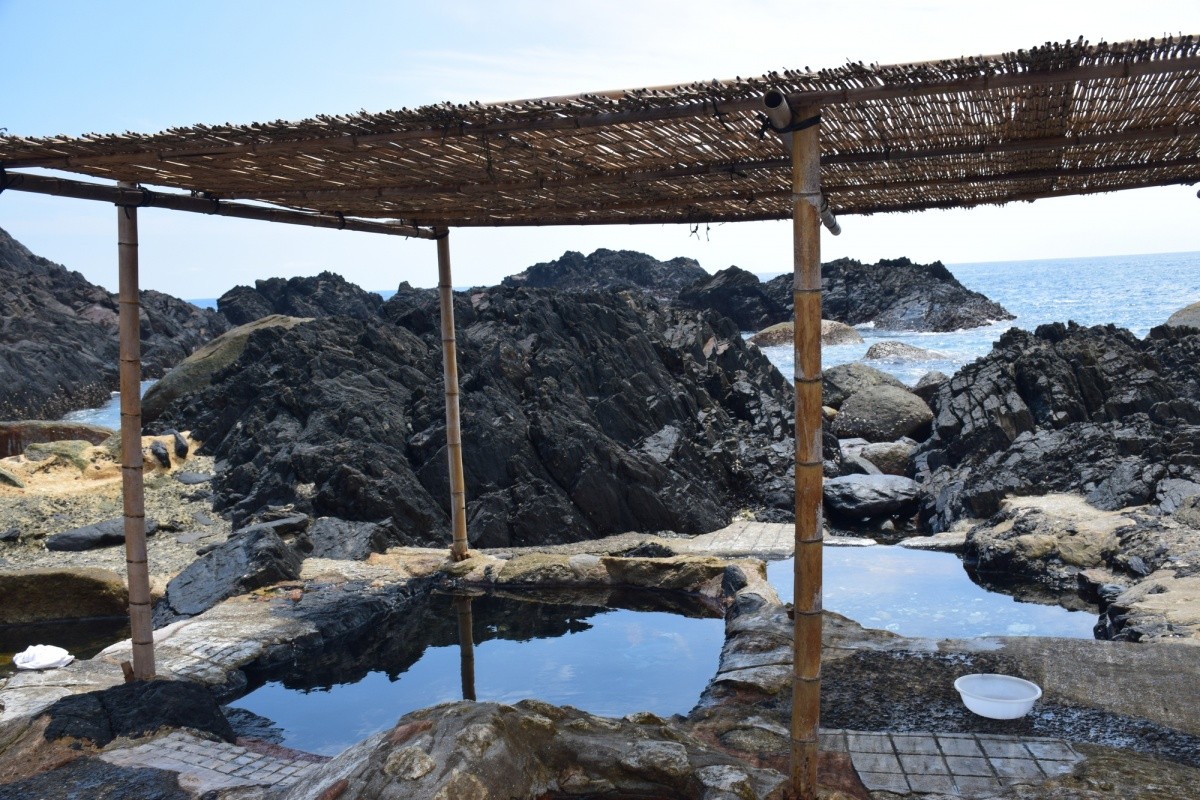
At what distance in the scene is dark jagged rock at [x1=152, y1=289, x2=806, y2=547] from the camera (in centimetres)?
1219

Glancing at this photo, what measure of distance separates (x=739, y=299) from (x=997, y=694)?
45528 millimetres

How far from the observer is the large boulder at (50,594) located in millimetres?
8656

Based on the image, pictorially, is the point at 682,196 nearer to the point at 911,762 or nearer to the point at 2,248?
the point at 911,762

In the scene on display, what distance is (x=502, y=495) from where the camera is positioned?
11992mm

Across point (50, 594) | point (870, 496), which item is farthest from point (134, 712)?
point (870, 496)

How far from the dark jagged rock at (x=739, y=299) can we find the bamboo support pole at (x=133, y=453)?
141ft

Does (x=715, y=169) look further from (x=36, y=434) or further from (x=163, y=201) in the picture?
(x=36, y=434)

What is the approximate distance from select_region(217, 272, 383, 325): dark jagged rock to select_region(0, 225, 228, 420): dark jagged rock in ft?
5.51

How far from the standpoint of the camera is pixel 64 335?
39344mm

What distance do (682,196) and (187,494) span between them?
10091 millimetres

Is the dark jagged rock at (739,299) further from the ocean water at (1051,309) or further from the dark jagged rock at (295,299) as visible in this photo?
the dark jagged rock at (295,299)

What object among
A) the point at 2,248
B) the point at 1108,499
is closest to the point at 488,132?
the point at 1108,499

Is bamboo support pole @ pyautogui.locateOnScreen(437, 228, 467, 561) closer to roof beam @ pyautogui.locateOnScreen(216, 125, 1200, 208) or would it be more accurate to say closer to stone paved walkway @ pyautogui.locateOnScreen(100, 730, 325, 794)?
roof beam @ pyautogui.locateOnScreen(216, 125, 1200, 208)

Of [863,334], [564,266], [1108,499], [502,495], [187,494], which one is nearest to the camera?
[1108,499]
